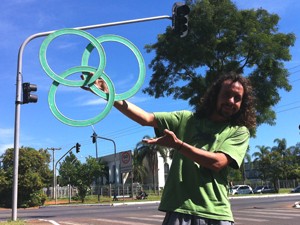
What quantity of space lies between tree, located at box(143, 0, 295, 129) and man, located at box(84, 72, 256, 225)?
52.7 feet

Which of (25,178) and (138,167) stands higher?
(138,167)

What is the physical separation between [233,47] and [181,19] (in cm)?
694

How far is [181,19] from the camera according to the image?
12672 millimetres

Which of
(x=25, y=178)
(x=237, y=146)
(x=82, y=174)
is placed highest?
(x=82, y=174)

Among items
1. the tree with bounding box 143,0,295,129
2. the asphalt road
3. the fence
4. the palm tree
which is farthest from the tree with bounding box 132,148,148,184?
the tree with bounding box 143,0,295,129

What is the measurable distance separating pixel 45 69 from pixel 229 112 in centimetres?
130

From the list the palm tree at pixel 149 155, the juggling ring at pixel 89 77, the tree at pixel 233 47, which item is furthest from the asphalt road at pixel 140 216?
the palm tree at pixel 149 155

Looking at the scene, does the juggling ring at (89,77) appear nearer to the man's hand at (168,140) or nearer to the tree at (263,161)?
the man's hand at (168,140)

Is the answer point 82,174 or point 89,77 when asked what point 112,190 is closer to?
point 82,174

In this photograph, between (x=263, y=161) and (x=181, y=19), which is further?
(x=263, y=161)

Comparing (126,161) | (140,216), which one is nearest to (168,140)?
(140,216)

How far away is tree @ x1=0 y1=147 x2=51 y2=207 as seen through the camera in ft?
111

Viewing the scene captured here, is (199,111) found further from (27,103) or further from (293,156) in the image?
(293,156)

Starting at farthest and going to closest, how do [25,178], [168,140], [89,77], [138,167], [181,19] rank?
[138,167] < [25,178] < [181,19] < [89,77] < [168,140]
